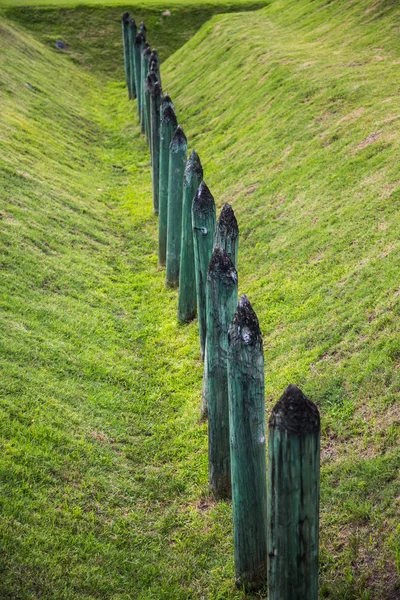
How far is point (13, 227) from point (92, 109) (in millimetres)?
15100

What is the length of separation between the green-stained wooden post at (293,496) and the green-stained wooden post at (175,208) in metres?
7.43

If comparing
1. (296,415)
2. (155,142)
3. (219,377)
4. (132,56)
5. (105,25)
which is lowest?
(219,377)

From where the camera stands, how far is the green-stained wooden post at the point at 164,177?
12.7 m

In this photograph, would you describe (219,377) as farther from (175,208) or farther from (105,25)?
(105,25)

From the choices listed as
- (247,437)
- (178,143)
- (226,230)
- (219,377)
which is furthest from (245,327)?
(178,143)

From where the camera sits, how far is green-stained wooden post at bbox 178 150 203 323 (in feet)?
Result: 33.4

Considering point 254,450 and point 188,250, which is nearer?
point 254,450

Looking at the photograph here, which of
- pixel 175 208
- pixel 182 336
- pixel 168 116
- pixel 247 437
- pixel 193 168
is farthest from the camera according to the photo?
pixel 168 116

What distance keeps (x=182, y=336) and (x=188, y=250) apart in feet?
4.19

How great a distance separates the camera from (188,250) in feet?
33.3

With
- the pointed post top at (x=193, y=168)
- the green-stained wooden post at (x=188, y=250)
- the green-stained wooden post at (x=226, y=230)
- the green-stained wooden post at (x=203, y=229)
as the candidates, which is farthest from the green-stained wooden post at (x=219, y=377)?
the pointed post top at (x=193, y=168)

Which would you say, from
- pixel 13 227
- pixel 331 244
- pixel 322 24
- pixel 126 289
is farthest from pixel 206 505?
pixel 322 24

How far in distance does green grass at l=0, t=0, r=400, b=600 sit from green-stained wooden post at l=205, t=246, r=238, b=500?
1.20 feet

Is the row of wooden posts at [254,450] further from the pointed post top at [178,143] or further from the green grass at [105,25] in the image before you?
the green grass at [105,25]
